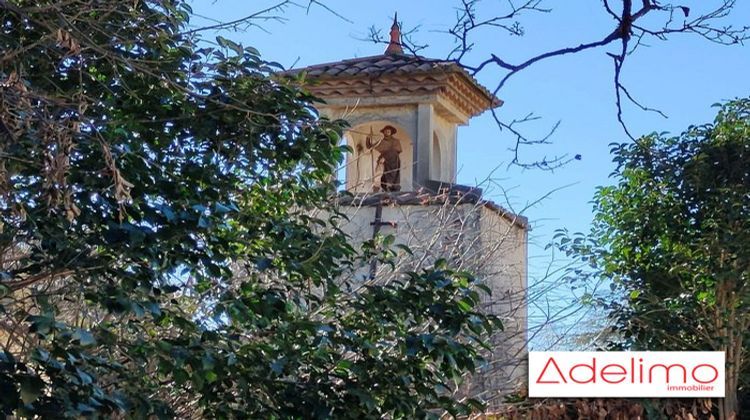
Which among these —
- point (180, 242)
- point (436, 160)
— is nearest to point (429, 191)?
point (436, 160)

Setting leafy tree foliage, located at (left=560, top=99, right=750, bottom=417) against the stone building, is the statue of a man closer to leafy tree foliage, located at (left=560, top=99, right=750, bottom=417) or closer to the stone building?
the stone building

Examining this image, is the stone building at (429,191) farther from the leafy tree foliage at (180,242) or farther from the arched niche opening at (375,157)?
the leafy tree foliage at (180,242)

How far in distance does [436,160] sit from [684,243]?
2966 millimetres

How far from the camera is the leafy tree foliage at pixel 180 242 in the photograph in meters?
4.11

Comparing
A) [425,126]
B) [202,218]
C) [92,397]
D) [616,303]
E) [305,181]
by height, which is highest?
[425,126]

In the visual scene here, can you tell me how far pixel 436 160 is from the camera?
40.0 ft

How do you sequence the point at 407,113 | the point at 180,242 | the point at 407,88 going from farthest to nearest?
1. the point at 407,113
2. the point at 407,88
3. the point at 180,242

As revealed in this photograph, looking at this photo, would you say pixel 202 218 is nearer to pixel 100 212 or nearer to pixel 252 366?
pixel 100 212

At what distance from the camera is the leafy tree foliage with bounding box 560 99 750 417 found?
971 centimetres

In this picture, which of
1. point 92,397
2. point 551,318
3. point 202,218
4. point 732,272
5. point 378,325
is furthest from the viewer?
point 732,272

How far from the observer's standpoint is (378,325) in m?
4.94

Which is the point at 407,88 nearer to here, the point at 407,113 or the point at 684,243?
the point at 407,113

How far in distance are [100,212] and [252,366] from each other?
2.58ft

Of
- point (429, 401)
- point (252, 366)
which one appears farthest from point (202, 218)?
point (429, 401)
